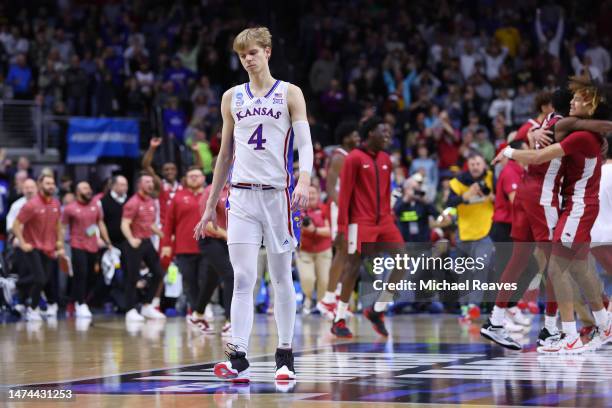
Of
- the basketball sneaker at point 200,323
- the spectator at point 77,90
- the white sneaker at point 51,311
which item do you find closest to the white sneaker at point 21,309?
the white sneaker at point 51,311

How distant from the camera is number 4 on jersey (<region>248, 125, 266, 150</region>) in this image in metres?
8.28

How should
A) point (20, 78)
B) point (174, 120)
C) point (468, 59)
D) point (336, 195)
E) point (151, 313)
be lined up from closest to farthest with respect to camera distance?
1. point (336, 195)
2. point (151, 313)
3. point (174, 120)
4. point (20, 78)
5. point (468, 59)

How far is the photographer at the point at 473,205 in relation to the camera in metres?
15.9

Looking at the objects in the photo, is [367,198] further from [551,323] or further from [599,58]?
[599,58]

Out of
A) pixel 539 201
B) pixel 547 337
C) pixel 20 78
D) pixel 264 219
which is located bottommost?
pixel 547 337

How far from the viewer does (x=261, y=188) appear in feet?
27.1

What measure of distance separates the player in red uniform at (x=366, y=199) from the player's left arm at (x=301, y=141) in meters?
4.81

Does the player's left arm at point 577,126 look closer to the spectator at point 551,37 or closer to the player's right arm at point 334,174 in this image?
the player's right arm at point 334,174

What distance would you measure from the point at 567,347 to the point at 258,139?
12.1 feet

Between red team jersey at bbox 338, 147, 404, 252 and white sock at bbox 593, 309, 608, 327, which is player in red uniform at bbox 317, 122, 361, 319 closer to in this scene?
red team jersey at bbox 338, 147, 404, 252

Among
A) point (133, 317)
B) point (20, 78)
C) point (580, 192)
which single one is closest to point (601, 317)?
point (580, 192)

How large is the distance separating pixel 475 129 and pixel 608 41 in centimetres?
498

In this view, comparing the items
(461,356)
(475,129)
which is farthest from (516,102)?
(461,356)

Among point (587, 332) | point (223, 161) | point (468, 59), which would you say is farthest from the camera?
point (468, 59)
